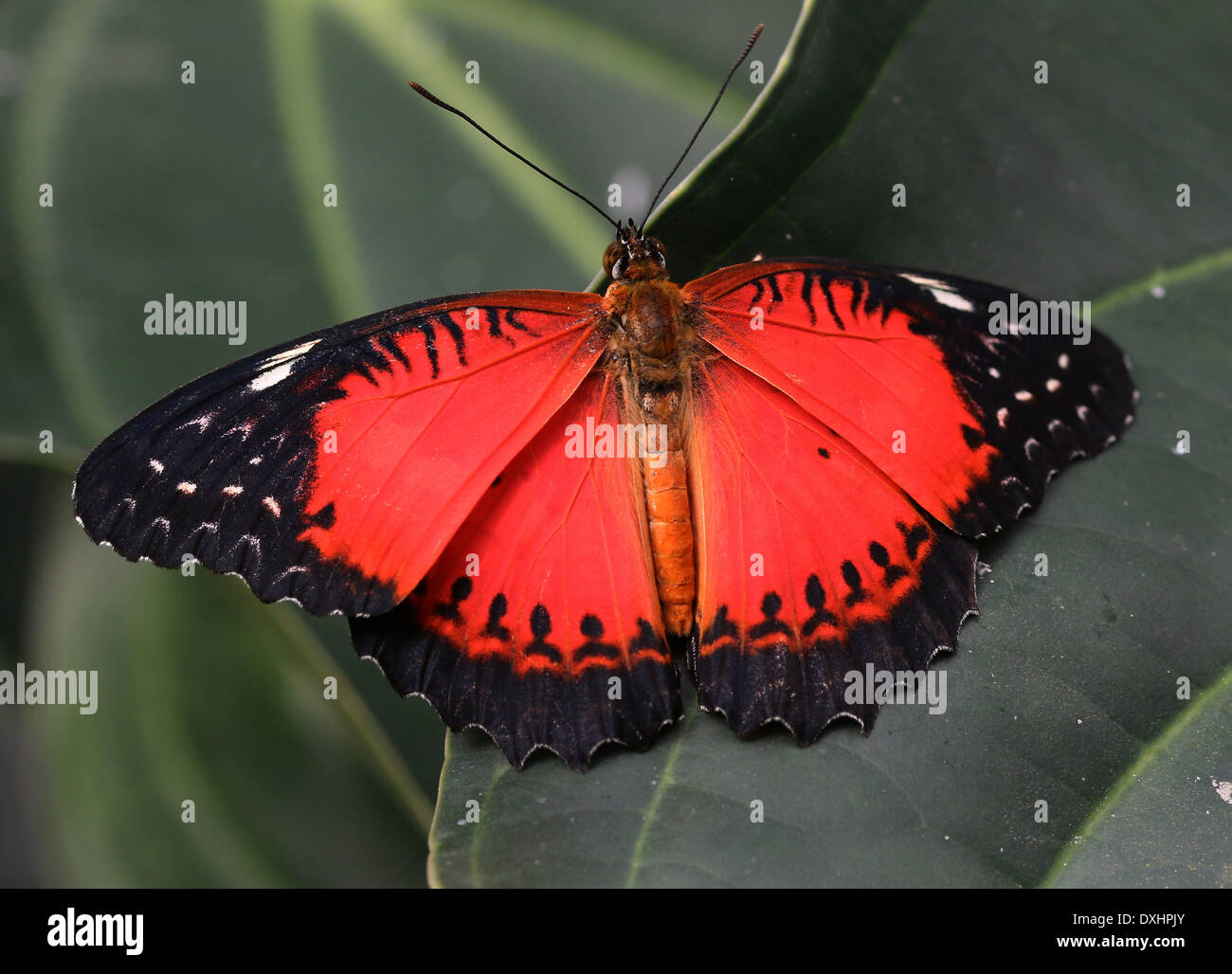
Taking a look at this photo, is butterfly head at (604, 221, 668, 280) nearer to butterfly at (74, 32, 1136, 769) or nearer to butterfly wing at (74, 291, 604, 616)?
butterfly at (74, 32, 1136, 769)

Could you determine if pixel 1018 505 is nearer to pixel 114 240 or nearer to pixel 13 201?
pixel 114 240

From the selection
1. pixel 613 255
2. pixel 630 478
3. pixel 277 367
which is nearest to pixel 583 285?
pixel 613 255

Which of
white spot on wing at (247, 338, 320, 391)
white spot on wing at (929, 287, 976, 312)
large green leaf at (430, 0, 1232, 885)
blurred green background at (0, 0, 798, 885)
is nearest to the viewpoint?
large green leaf at (430, 0, 1232, 885)

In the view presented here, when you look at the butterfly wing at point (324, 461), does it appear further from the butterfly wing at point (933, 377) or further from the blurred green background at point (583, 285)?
the butterfly wing at point (933, 377)

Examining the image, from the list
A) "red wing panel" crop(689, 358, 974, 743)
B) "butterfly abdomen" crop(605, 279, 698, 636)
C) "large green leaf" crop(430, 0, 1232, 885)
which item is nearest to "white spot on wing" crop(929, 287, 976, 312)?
"large green leaf" crop(430, 0, 1232, 885)

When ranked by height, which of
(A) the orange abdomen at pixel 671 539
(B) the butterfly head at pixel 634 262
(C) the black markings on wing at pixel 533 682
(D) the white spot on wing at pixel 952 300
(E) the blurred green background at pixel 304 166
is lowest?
(C) the black markings on wing at pixel 533 682

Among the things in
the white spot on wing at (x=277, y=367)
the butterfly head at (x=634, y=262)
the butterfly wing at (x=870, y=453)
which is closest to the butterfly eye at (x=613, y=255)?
the butterfly head at (x=634, y=262)
